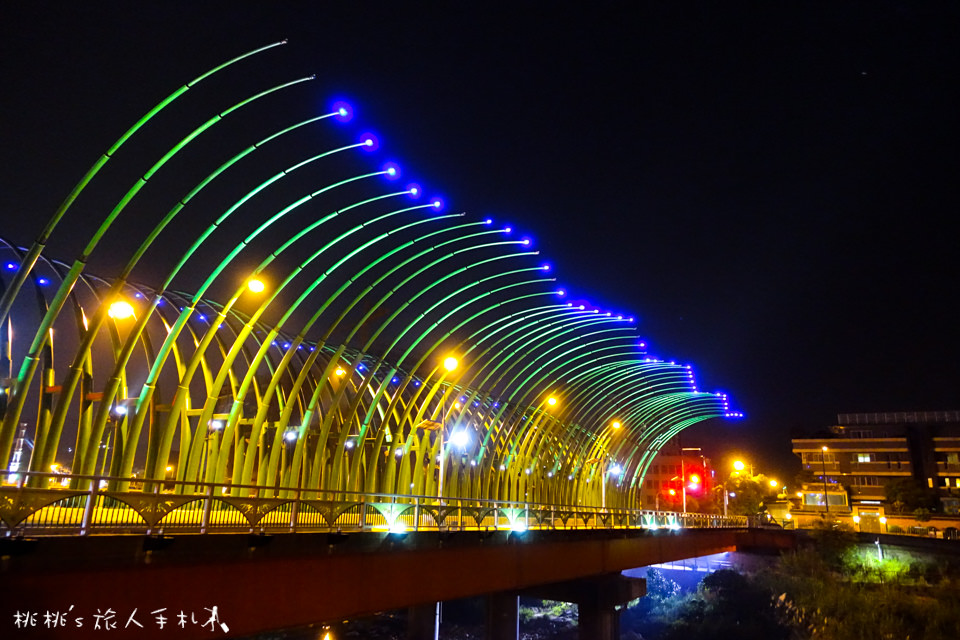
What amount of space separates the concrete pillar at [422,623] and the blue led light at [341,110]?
2942 cm

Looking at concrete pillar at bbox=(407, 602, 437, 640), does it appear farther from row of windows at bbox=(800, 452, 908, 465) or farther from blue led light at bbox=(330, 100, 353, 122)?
row of windows at bbox=(800, 452, 908, 465)

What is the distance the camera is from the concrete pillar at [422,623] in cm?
4050

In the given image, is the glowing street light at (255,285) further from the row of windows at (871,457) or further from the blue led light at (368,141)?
the row of windows at (871,457)

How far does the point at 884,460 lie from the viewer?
11694 centimetres

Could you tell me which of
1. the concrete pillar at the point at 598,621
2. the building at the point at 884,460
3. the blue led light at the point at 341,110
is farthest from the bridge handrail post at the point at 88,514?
the building at the point at 884,460

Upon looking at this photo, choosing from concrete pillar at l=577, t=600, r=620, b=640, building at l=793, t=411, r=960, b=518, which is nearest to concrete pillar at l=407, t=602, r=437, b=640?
concrete pillar at l=577, t=600, r=620, b=640

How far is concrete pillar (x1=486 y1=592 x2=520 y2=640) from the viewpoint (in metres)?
36.6

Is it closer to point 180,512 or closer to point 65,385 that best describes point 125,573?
point 180,512

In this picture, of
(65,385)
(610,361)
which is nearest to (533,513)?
(65,385)

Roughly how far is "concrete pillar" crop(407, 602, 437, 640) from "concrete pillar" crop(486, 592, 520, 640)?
4588 mm

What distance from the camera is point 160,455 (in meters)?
24.4

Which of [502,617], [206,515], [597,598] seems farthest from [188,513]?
[597,598]

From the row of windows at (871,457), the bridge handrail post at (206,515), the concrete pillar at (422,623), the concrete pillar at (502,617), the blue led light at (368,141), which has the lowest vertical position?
the concrete pillar at (422,623)

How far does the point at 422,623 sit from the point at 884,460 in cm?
→ 10529
